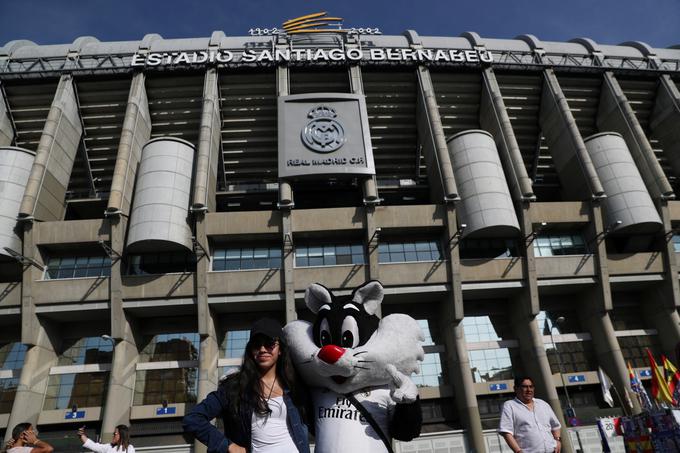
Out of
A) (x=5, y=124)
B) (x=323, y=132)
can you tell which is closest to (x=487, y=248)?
(x=323, y=132)

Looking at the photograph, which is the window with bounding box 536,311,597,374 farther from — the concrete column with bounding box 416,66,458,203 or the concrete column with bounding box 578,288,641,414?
the concrete column with bounding box 416,66,458,203

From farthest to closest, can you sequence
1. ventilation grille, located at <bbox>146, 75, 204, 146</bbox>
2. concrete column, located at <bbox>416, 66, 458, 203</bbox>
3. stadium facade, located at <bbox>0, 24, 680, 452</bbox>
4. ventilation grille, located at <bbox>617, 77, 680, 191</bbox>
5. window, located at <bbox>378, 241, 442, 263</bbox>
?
ventilation grille, located at <bbox>617, 77, 680, 191</bbox>
ventilation grille, located at <bbox>146, 75, 204, 146</bbox>
window, located at <bbox>378, 241, 442, 263</bbox>
concrete column, located at <bbox>416, 66, 458, 203</bbox>
stadium facade, located at <bbox>0, 24, 680, 452</bbox>

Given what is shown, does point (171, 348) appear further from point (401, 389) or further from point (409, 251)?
point (401, 389)

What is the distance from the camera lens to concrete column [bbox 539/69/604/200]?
83.3 ft

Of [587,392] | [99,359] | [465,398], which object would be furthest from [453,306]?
[99,359]

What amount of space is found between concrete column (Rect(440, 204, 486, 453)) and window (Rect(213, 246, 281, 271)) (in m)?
9.03

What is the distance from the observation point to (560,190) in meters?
32.2

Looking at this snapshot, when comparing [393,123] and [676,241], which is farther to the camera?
[393,123]

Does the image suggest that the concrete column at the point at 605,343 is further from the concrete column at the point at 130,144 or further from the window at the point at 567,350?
the concrete column at the point at 130,144

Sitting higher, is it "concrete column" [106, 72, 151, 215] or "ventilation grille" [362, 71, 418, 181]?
"ventilation grille" [362, 71, 418, 181]

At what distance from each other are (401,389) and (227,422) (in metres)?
1.73

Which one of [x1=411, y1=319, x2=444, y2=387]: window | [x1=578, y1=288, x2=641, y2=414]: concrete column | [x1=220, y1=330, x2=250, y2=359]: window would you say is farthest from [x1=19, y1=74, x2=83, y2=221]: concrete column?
[x1=578, y1=288, x2=641, y2=414]: concrete column

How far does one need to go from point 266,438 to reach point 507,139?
84.1 ft

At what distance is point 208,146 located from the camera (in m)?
24.8
